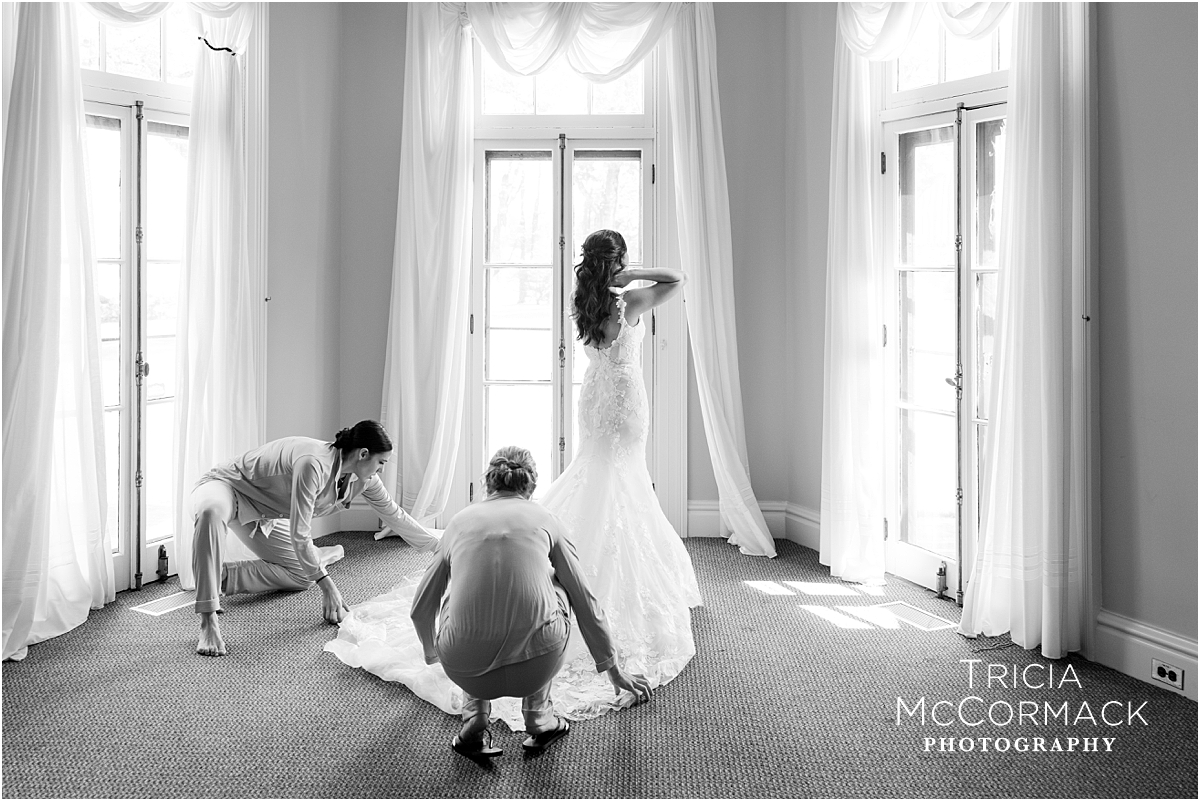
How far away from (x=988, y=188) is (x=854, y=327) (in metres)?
0.94

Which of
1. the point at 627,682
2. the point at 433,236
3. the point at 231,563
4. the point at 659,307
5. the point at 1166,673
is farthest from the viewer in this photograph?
the point at 659,307

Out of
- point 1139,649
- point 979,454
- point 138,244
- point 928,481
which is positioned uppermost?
point 138,244

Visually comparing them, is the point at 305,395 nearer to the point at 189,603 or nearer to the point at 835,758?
the point at 189,603

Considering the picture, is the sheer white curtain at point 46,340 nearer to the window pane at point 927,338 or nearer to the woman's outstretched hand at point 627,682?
the woman's outstretched hand at point 627,682

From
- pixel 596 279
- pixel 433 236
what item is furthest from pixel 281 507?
pixel 433 236

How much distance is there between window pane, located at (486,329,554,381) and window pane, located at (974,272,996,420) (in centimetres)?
256

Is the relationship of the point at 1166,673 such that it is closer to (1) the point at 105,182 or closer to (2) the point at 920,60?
(2) the point at 920,60

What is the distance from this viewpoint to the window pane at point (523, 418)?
589 cm

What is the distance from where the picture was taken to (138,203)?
4.67 meters

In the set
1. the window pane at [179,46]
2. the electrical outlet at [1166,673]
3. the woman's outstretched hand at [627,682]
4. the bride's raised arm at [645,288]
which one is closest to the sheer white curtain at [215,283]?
the window pane at [179,46]

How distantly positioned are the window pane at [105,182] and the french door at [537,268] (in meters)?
2.01

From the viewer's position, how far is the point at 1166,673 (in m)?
3.34

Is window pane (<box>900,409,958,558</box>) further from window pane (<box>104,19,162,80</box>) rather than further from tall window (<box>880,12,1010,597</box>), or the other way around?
window pane (<box>104,19,162,80</box>)

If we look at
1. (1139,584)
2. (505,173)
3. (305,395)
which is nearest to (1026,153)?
(1139,584)
